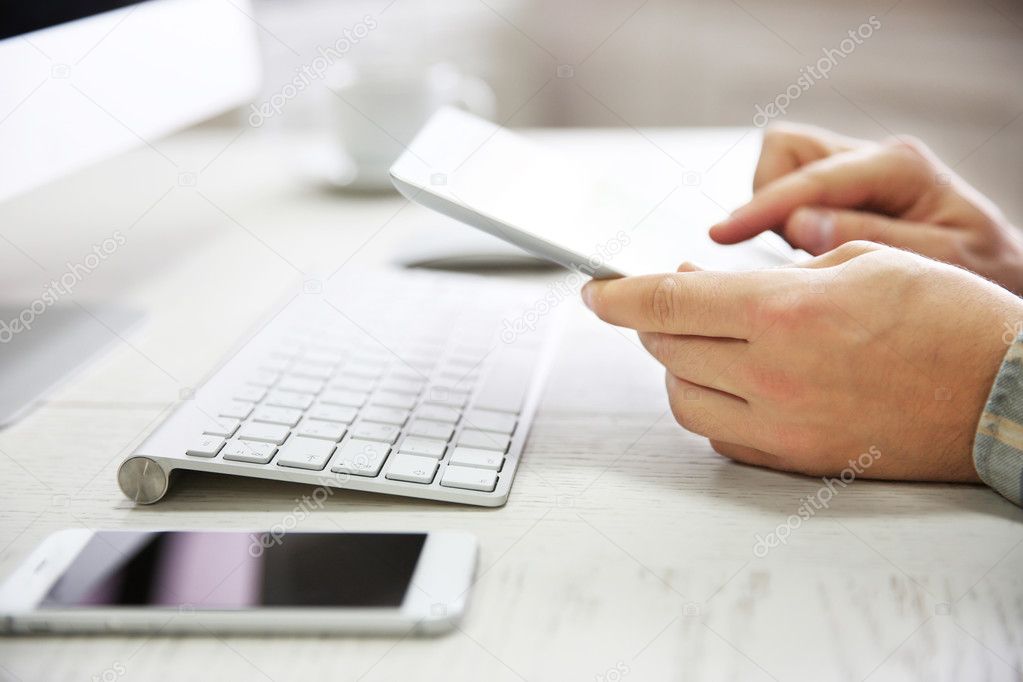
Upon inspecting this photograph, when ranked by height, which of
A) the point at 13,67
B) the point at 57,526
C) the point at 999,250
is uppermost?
the point at 13,67

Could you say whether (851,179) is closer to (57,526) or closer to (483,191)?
(483,191)

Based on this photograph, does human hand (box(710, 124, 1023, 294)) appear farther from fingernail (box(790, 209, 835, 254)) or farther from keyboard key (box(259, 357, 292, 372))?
keyboard key (box(259, 357, 292, 372))

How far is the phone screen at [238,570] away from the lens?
37cm

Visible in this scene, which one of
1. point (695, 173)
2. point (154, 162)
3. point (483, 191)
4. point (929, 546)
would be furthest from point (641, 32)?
point (929, 546)

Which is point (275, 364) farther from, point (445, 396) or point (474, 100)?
point (474, 100)

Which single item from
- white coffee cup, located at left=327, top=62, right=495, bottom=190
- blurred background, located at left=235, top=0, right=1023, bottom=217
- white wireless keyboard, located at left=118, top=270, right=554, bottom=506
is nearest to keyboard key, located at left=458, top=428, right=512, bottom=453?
white wireless keyboard, located at left=118, top=270, right=554, bottom=506

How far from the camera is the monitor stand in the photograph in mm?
598

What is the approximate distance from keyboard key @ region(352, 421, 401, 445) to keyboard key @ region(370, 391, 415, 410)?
0.03 metres

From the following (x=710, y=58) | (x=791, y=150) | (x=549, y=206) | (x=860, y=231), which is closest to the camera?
(x=549, y=206)

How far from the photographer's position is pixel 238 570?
1.29 ft

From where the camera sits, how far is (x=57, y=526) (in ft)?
1.47

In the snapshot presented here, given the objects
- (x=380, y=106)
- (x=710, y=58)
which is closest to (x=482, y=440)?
(x=380, y=106)

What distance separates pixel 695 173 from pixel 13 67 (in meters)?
0.79

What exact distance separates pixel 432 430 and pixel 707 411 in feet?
0.55
